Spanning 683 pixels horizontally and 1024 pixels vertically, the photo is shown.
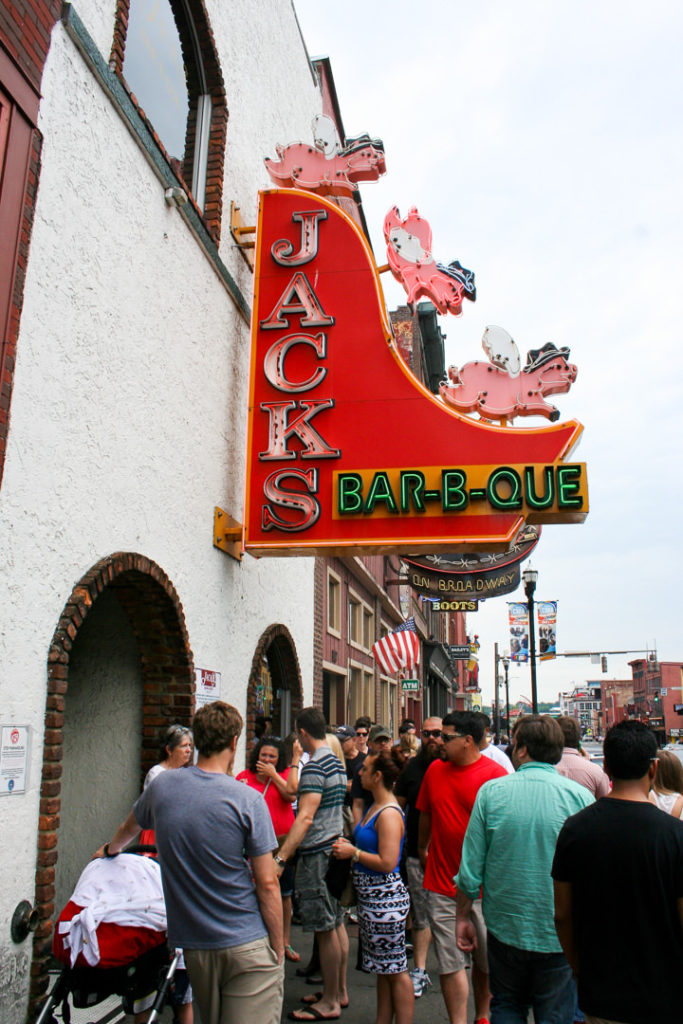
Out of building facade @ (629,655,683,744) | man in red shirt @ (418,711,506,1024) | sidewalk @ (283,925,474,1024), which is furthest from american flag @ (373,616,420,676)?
building facade @ (629,655,683,744)

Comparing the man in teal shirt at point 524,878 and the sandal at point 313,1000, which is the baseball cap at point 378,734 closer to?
the sandal at point 313,1000

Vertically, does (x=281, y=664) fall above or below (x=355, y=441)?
below

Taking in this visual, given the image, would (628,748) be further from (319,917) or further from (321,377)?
(321,377)

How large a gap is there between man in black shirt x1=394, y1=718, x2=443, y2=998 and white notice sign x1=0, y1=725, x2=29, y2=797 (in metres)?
2.98

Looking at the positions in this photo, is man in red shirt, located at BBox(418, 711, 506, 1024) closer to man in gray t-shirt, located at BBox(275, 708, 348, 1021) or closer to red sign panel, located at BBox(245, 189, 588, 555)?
man in gray t-shirt, located at BBox(275, 708, 348, 1021)

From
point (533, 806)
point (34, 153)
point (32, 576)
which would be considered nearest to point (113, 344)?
point (34, 153)

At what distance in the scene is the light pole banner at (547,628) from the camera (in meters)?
25.4

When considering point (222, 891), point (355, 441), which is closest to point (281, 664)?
point (355, 441)

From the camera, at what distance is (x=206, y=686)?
7223 millimetres

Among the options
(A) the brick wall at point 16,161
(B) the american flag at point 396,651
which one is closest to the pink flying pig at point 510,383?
(A) the brick wall at point 16,161

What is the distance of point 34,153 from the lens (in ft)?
15.3

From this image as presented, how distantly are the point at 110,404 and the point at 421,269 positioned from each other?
4251 millimetres

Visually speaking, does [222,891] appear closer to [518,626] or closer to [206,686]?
[206,686]

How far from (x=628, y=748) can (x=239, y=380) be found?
6.23 metres
